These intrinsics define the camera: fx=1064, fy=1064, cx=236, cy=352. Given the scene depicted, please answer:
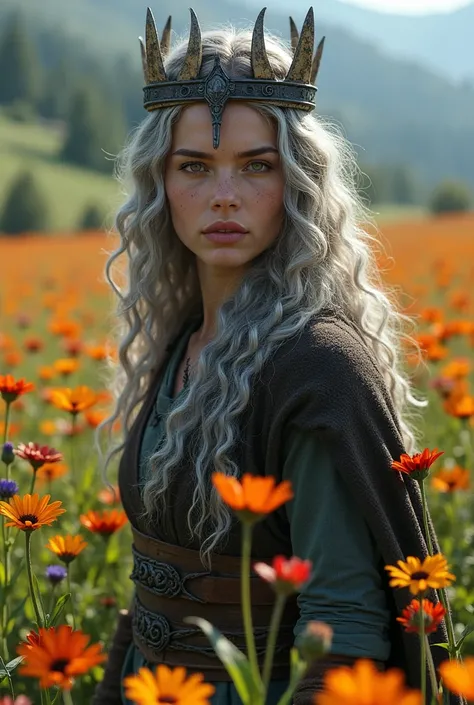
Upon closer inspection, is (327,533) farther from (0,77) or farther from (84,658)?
(0,77)

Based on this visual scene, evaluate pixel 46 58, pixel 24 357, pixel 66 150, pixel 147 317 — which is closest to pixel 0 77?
pixel 66 150

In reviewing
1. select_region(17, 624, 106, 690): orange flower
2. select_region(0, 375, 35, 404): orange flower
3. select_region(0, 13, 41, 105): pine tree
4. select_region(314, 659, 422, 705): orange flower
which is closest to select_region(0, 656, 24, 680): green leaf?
select_region(17, 624, 106, 690): orange flower

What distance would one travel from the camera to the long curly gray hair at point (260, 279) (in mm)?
2082

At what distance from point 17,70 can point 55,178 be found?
2779 centimetres

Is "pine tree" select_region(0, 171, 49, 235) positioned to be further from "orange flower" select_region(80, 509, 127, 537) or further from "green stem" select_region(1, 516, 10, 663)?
"green stem" select_region(1, 516, 10, 663)

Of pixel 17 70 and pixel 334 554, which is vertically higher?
pixel 17 70

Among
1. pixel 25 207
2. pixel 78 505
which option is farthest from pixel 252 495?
pixel 25 207

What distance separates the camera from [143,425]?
2.42 meters

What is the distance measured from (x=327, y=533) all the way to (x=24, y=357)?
651cm

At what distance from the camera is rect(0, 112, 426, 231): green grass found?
5172 cm

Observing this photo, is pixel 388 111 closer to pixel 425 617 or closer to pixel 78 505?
pixel 78 505

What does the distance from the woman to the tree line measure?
32.0m

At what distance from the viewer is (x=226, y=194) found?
217 centimetres

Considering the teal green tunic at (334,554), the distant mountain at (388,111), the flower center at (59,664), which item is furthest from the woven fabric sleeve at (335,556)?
the distant mountain at (388,111)
